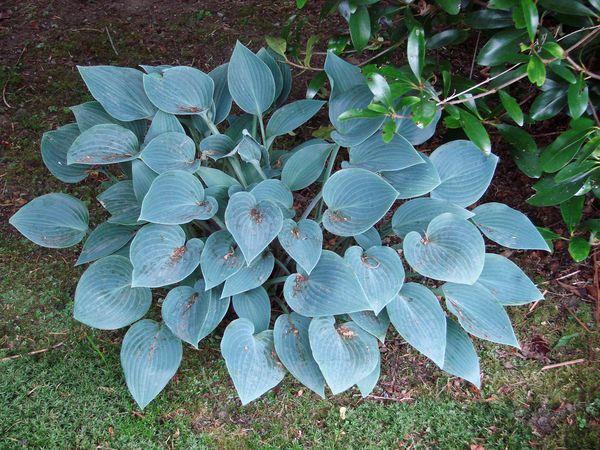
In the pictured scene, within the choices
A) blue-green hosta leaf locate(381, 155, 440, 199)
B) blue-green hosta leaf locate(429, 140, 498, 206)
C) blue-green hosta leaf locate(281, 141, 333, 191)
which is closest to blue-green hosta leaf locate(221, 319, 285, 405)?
blue-green hosta leaf locate(281, 141, 333, 191)

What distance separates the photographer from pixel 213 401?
1969mm

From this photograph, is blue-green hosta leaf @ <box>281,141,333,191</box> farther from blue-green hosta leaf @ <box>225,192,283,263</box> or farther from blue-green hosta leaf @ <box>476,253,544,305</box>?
blue-green hosta leaf @ <box>476,253,544,305</box>

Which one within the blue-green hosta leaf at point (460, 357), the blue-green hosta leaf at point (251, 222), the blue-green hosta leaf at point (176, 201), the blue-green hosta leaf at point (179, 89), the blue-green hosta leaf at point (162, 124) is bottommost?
the blue-green hosta leaf at point (460, 357)

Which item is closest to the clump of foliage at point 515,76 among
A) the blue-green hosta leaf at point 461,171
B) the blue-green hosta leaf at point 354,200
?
the blue-green hosta leaf at point 461,171

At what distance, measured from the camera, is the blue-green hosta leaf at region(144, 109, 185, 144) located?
1.90 metres

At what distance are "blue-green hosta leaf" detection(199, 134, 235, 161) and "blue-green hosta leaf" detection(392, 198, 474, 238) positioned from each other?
58 cm

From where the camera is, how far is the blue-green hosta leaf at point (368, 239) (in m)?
1.87

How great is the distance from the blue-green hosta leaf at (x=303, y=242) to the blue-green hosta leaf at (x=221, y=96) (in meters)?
0.53

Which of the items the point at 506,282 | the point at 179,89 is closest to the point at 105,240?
the point at 179,89

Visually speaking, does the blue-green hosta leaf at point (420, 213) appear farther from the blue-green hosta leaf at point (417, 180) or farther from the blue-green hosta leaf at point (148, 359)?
the blue-green hosta leaf at point (148, 359)

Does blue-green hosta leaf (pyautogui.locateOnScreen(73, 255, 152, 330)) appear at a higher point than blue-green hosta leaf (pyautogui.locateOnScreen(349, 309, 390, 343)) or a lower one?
higher

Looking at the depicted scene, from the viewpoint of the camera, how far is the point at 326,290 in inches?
68.0

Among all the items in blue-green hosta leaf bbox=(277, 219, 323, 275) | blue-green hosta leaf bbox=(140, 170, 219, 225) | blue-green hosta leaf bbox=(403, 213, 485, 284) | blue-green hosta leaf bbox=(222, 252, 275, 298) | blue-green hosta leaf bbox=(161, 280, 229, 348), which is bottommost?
blue-green hosta leaf bbox=(161, 280, 229, 348)

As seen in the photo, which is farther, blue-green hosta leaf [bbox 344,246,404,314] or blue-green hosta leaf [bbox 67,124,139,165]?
blue-green hosta leaf [bbox 67,124,139,165]
